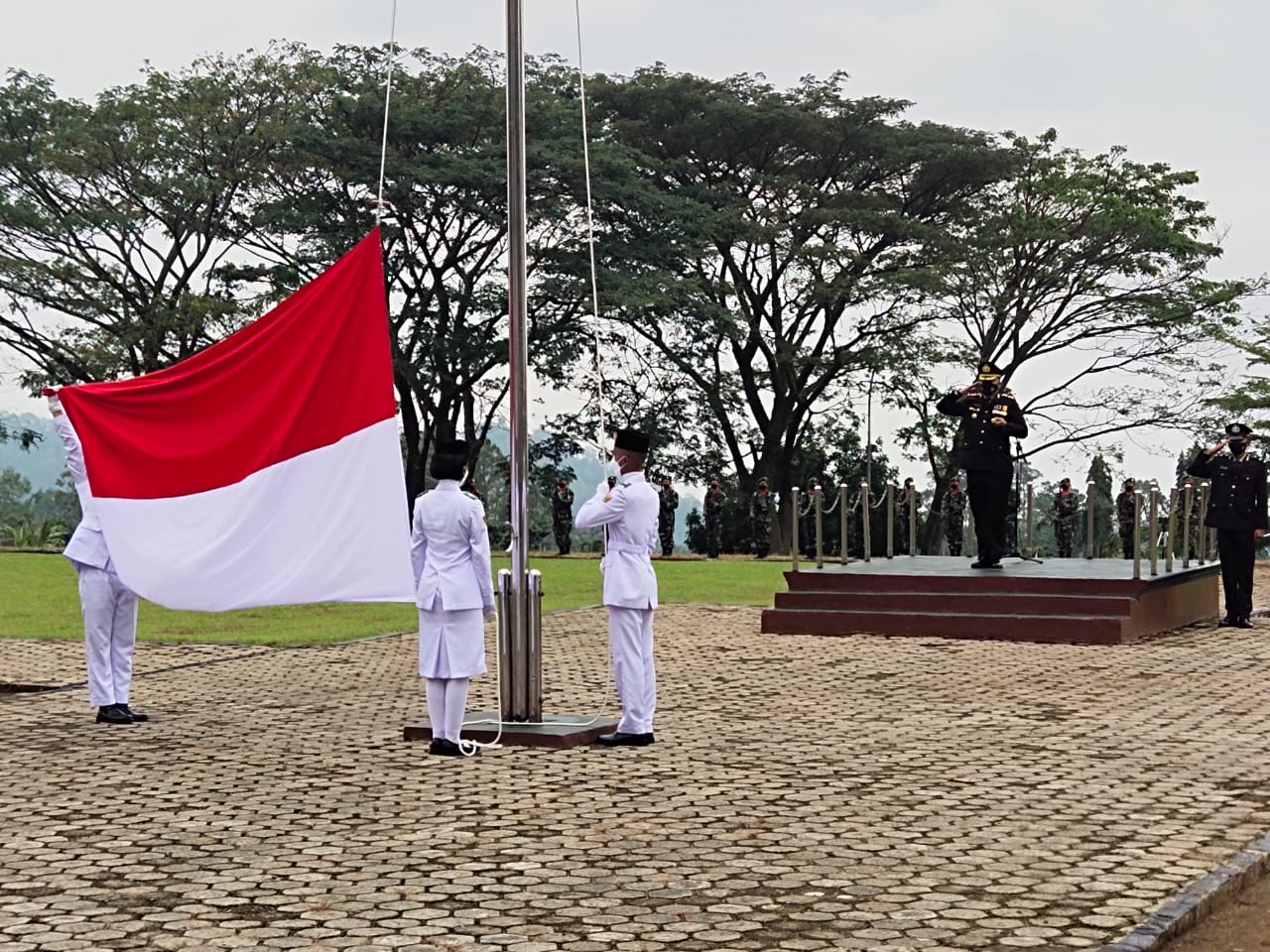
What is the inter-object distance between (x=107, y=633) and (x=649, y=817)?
4.41 metres

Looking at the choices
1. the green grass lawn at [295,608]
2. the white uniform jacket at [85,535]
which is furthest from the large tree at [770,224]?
the white uniform jacket at [85,535]

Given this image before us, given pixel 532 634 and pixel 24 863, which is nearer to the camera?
pixel 24 863

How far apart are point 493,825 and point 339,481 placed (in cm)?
274

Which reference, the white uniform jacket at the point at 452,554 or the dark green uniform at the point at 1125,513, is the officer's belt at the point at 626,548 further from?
the dark green uniform at the point at 1125,513

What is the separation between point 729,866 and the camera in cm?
614

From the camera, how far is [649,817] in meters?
7.09

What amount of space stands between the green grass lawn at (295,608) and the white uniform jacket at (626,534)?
6.66m

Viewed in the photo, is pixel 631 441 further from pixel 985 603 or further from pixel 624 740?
pixel 985 603

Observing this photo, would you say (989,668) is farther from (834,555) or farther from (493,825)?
(834,555)

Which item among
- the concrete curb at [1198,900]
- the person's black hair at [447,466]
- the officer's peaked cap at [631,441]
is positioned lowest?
the concrete curb at [1198,900]

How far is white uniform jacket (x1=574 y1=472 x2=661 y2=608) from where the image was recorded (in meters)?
9.17

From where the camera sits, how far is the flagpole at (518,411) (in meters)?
9.30

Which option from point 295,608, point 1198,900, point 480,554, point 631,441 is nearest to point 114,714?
point 480,554

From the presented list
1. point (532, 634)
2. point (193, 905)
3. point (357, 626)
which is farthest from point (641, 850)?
point (357, 626)
